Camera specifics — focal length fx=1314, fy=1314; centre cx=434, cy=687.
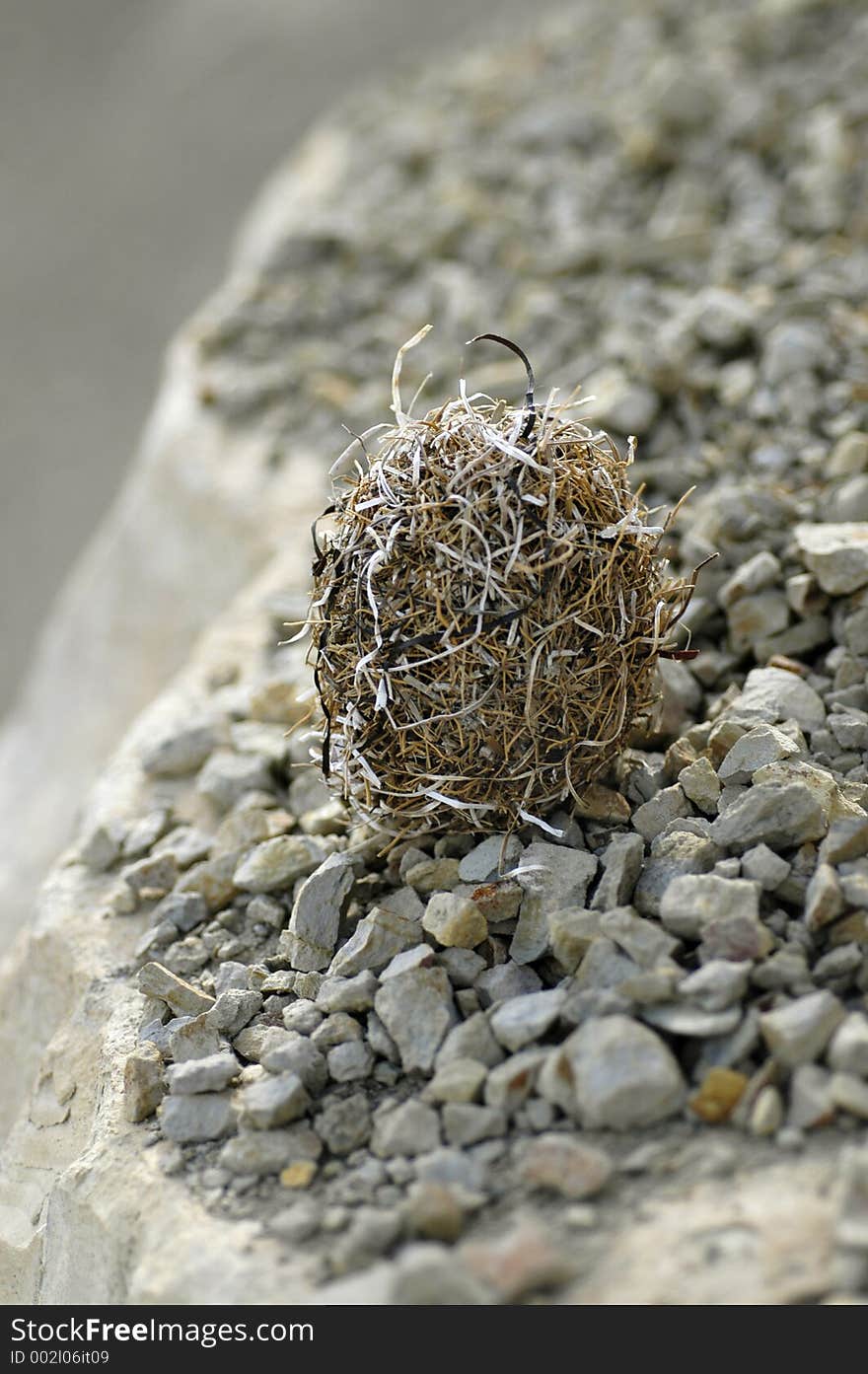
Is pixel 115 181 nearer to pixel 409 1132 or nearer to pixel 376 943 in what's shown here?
pixel 376 943

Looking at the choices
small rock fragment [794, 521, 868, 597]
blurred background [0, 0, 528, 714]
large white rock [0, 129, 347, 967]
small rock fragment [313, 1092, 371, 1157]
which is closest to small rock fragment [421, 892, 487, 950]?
small rock fragment [313, 1092, 371, 1157]

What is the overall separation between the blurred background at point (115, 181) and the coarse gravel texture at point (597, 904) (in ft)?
11.8

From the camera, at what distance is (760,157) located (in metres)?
4.11

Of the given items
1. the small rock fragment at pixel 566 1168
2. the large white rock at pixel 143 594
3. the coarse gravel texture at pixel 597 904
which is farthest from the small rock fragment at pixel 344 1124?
the large white rock at pixel 143 594

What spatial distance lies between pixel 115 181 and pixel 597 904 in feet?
27.1

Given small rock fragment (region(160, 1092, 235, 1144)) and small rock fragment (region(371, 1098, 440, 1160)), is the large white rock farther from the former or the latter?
small rock fragment (region(371, 1098, 440, 1160))

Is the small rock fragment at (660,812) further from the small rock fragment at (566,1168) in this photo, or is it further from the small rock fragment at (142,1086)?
the small rock fragment at (142,1086)

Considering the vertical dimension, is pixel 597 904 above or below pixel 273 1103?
above

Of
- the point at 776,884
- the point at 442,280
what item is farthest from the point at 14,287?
the point at 776,884

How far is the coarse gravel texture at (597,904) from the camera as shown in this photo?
139 centimetres

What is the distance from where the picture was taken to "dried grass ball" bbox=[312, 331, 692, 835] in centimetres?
165

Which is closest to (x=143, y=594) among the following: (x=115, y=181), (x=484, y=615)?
(x=484, y=615)

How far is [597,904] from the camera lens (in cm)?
169
